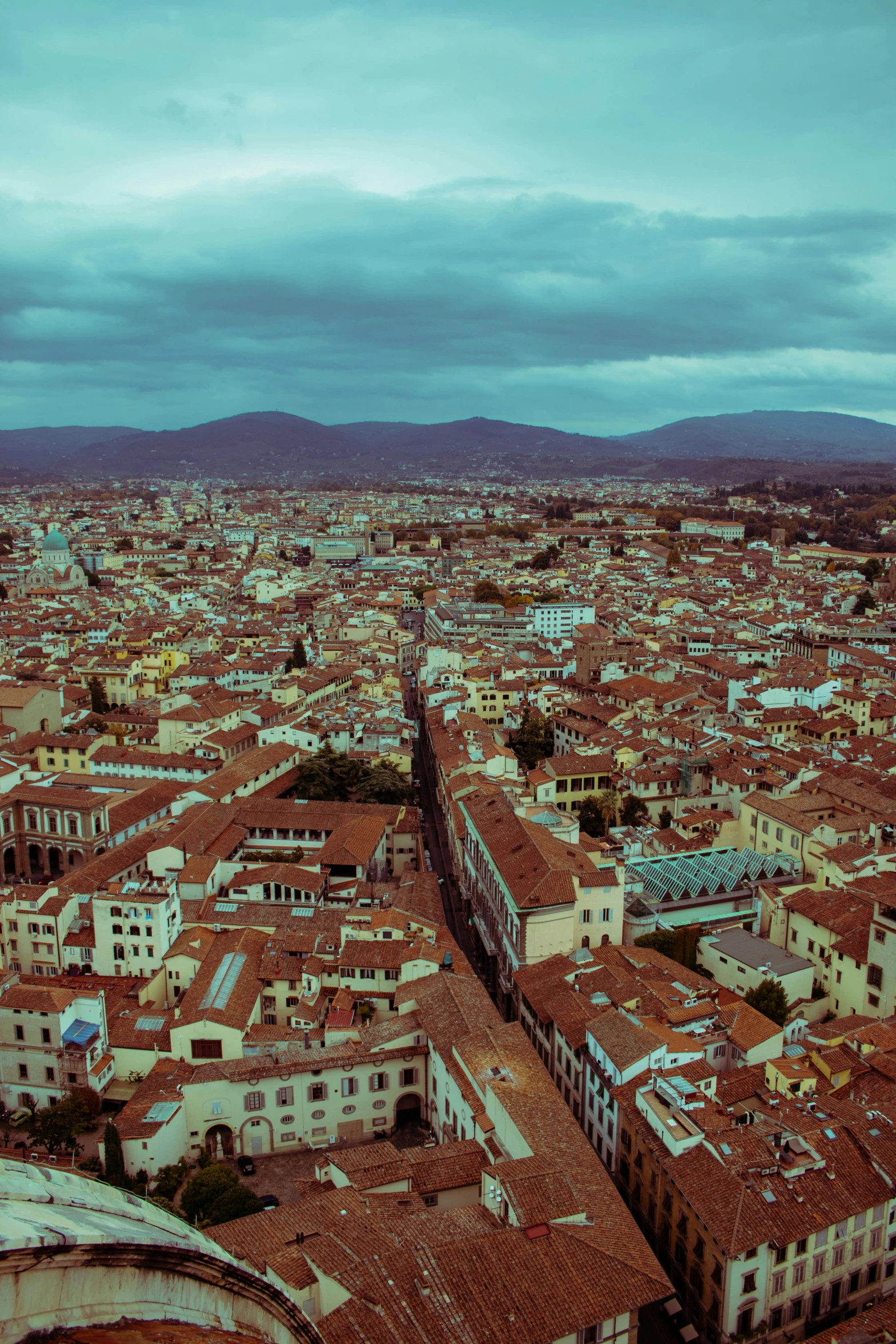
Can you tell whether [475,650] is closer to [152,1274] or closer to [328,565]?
[152,1274]

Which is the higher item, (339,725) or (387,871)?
(339,725)

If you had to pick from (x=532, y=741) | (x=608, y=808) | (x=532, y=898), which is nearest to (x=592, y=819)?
(x=608, y=808)

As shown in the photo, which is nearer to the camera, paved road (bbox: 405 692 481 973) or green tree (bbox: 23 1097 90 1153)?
green tree (bbox: 23 1097 90 1153)

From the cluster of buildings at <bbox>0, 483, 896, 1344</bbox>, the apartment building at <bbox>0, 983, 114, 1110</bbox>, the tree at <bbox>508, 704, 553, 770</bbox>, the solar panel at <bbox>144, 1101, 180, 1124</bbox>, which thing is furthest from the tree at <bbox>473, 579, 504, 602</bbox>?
the solar panel at <bbox>144, 1101, 180, 1124</bbox>

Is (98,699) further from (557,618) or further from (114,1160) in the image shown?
(114,1160)

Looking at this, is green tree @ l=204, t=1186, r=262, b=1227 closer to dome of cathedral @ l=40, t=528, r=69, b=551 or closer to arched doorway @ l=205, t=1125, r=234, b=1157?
arched doorway @ l=205, t=1125, r=234, b=1157

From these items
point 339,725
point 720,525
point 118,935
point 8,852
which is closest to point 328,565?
point 720,525
